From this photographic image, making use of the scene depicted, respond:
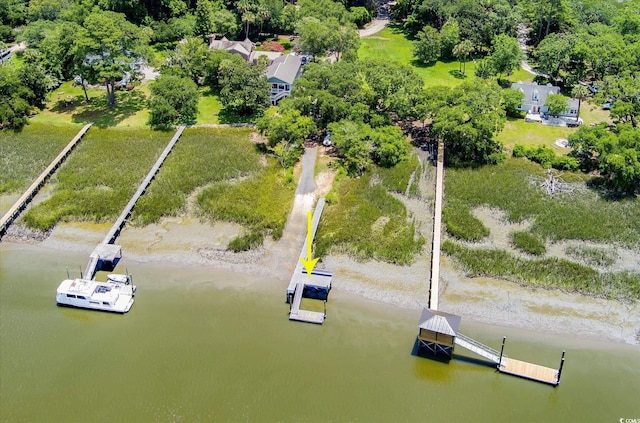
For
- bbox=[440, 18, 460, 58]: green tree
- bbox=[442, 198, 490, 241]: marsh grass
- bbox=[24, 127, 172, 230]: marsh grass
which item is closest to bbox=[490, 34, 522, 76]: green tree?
bbox=[440, 18, 460, 58]: green tree

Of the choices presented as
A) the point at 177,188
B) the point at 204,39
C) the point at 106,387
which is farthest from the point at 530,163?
the point at 204,39

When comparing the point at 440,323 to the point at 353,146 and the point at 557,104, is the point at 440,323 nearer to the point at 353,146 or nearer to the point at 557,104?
the point at 353,146

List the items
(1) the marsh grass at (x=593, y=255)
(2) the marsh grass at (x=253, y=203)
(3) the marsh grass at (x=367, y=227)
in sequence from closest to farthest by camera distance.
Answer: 1. (1) the marsh grass at (x=593, y=255)
2. (3) the marsh grass at (x=367, y=227)
3. (2) the marsh grass at (x=253, y=203)

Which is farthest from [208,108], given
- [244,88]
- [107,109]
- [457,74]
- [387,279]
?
[387,279]

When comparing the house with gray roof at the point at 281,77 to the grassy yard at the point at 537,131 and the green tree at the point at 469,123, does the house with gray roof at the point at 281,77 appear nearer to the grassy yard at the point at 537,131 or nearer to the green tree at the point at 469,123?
the green tree at the point at 469,123

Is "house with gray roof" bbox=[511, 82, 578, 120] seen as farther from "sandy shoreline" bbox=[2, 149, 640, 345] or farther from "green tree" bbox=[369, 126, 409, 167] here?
"sandy shoreline" bbox=[2, 149, 640, 345]

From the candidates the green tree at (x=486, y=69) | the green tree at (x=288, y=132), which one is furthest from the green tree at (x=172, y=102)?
the green tree at (x=486, y=69)

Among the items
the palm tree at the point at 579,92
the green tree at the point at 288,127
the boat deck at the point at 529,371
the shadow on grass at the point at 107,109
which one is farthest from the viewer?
the palm tree at the point at 579,92
